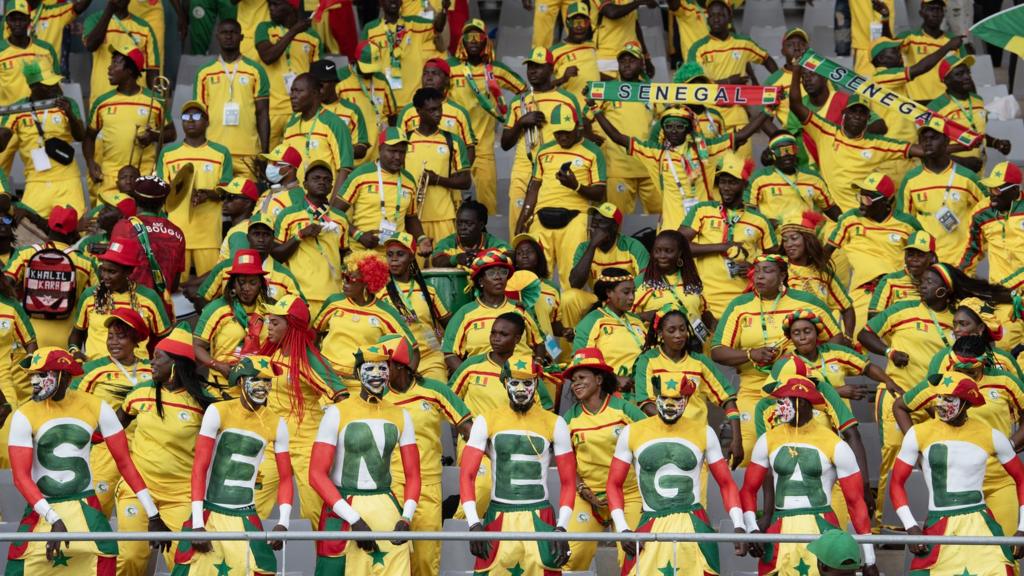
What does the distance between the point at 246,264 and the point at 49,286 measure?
1746mm

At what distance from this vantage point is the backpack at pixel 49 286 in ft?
49.0

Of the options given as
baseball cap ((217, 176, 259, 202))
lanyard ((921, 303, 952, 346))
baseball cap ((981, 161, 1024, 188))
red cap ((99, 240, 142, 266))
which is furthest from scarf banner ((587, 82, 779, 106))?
red cap ((99, 240, 142, 266))

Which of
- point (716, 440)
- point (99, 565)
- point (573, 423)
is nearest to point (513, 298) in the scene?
A: point (573, 423)

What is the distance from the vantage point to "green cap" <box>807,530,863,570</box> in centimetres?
1071

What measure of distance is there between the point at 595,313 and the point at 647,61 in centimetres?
487

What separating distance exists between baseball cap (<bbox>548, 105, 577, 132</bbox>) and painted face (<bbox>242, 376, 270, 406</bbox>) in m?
5.27

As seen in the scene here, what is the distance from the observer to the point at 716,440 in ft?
40.4

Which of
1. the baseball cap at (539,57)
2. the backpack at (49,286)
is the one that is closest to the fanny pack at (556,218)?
the baseball cap at (539,57)

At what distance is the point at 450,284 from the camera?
1511 centimetres

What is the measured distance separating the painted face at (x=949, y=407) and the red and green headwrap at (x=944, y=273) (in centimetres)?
198

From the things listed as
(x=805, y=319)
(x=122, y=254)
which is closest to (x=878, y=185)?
(x=805, y=319)

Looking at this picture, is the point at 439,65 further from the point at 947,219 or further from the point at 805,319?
the point at 805,319

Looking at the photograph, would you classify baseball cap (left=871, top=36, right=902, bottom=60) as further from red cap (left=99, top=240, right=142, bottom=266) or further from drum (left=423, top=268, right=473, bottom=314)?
red cap (left=99, top=240, right=142, bottom=266)

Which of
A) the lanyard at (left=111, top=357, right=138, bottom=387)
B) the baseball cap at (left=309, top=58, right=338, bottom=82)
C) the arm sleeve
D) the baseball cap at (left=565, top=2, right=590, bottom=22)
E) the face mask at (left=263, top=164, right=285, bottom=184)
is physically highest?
the baseball cap at (left=565, top=2, right=590, bottom=22)
